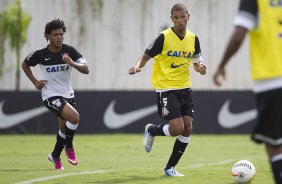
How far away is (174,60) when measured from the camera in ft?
33.8

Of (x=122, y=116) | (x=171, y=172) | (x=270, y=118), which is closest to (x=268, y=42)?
(x=270, y=118)

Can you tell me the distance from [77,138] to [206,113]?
156 inches

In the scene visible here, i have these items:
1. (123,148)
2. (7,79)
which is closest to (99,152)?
(123,148)

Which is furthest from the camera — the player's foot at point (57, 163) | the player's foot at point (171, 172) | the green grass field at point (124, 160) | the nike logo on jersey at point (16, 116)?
the nike logo on jersey at point (16, 116)

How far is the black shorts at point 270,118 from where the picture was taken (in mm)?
5777

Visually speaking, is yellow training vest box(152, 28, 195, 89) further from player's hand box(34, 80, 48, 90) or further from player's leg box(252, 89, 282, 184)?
player's leg box(252, 89, 282, 184)

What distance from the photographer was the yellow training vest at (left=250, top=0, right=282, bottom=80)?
5781 millimetres

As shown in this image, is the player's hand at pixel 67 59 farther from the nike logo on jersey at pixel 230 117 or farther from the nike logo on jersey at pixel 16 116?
the nike logo on jersey at pixel 230 117

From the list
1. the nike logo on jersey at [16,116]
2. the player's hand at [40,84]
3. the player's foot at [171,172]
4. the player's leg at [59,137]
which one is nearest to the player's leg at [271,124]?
the player's foot at [171,172]

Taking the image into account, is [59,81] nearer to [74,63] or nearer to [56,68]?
[56,68]

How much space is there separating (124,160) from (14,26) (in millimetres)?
12068

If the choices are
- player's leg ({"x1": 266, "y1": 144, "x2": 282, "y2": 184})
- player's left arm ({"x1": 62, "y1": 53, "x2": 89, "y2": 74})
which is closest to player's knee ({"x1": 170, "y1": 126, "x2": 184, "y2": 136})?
player's left arm ({"x1": 62, "y1": 53, "x2": 89, "y2": 74})

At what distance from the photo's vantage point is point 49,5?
24703 mm

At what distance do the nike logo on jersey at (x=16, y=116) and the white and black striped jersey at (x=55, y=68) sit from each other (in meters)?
8.78
